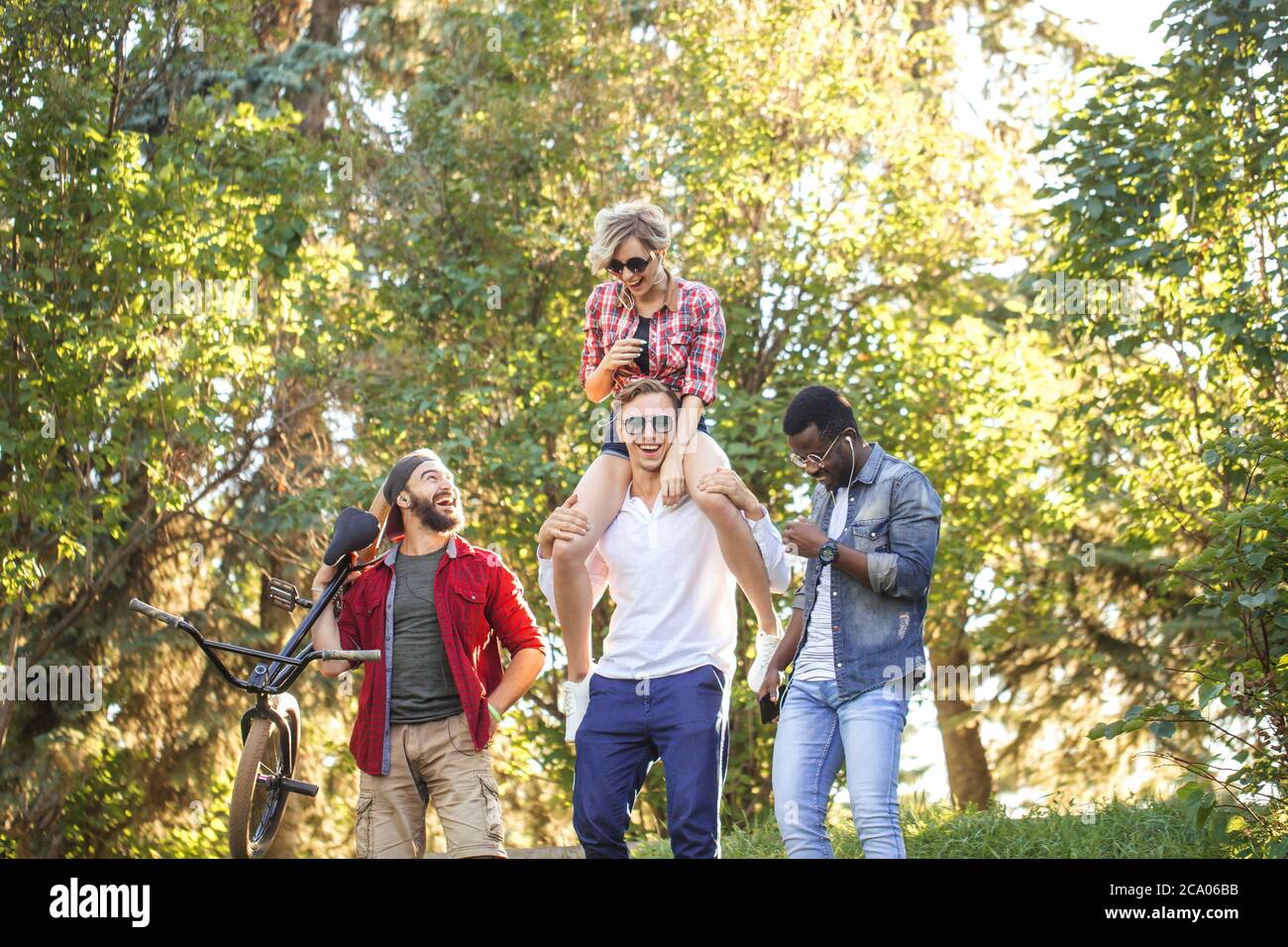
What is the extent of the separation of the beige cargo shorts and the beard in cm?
67

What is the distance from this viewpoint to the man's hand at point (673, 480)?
457 centimetres

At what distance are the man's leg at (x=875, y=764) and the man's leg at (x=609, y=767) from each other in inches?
24.3

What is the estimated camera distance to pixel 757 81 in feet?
38.4

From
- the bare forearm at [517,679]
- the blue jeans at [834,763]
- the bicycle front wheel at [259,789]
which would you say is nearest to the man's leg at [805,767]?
the blue jeans at [834,763]

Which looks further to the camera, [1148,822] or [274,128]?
[274,128]

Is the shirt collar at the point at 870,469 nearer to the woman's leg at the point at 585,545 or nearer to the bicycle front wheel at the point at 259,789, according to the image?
the woman's leg at the point at 585,545

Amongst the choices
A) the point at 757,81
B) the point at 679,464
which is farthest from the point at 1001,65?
the point at 679,464

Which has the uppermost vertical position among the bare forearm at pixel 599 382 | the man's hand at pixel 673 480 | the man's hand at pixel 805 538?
the bare forearm at pixel 599 382

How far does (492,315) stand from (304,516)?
7.38 feet

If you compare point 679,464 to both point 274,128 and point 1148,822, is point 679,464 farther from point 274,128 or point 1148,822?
point 274,128

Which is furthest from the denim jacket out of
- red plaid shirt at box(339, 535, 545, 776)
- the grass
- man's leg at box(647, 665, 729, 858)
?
the grass

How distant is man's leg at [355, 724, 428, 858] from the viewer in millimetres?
4641
